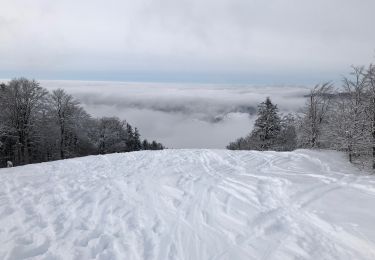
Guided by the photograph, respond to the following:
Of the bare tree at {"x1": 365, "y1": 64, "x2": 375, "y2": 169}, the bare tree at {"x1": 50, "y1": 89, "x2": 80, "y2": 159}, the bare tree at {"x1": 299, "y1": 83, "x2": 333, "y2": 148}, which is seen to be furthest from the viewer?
the bare tree at {"x1": 50, "y1": 89, "x2": 80, "y2": 159}

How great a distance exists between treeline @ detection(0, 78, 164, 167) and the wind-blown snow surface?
88.9 feet

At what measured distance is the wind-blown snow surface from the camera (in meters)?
7.88


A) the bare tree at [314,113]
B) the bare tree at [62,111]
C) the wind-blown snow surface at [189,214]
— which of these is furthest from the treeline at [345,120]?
the bare tree at [62,111]

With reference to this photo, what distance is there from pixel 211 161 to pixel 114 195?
8.14m

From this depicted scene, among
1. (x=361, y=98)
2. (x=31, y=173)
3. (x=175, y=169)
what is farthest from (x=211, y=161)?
(x=361, y=98)

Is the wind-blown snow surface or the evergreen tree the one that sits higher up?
the wind-blown snow surface

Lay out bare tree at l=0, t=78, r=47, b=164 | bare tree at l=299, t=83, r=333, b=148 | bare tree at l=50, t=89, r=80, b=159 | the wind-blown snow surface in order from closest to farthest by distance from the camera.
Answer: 1. the wind-blown snow surface
2. bare tree at l=299, t=83, r=333, b=148
3. bare tree at l=0, t=78, r=47, b=164
4. bare tree at l=50, t=89, r=80, b=159

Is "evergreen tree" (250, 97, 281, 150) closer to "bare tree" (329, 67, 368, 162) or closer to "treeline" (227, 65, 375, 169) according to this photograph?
"treeline" (227, 65, 375, 169)

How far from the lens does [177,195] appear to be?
1248 cm

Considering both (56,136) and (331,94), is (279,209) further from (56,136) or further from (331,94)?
(56,136)

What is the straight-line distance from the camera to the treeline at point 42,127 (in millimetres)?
42312

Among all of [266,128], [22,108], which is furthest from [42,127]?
[266,128]

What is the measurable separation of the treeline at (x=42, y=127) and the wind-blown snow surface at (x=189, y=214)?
1067 inches

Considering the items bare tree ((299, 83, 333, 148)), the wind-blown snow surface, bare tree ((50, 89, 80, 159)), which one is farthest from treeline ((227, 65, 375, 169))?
bare tree ((50, 89, 80, 159))
